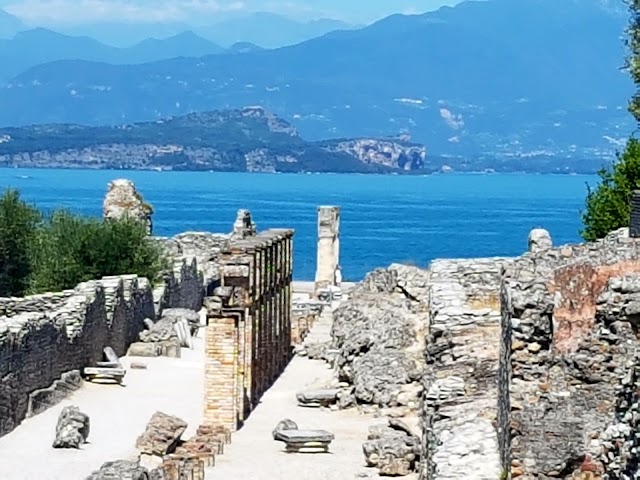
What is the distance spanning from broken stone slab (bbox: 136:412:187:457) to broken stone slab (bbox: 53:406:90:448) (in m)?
1.17

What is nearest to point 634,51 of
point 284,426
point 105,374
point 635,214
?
point 105,374

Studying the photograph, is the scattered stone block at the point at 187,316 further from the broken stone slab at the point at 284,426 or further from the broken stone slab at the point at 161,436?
the broken stone slab at the point at 161,436

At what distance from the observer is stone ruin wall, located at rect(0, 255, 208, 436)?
2597 centimetres

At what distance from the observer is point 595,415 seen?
1216cm

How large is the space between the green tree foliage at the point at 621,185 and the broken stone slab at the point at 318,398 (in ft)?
25.8

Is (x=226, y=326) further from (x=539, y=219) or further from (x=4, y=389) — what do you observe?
(x=539, y=219)

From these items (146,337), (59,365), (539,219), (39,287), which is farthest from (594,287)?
(539,219)

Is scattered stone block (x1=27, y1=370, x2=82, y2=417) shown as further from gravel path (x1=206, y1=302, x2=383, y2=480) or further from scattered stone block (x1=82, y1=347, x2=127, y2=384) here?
gravel path (x1=206, y1=302, x2=383, y2=480)

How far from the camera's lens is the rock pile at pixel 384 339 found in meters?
26.3

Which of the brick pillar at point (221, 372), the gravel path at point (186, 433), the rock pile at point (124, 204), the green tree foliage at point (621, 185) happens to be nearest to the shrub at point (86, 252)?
the rock pile at point (124, 204)

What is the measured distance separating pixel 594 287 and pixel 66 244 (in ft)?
89.9

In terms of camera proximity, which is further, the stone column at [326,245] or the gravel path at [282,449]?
the stone column at [326,245]

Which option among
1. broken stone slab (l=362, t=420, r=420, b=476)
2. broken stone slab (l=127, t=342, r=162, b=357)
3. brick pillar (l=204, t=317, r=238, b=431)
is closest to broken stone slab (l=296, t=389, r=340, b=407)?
brick pillar (l=204, t=317, r=238, b=431)

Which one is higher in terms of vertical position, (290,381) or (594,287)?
(594,287)
